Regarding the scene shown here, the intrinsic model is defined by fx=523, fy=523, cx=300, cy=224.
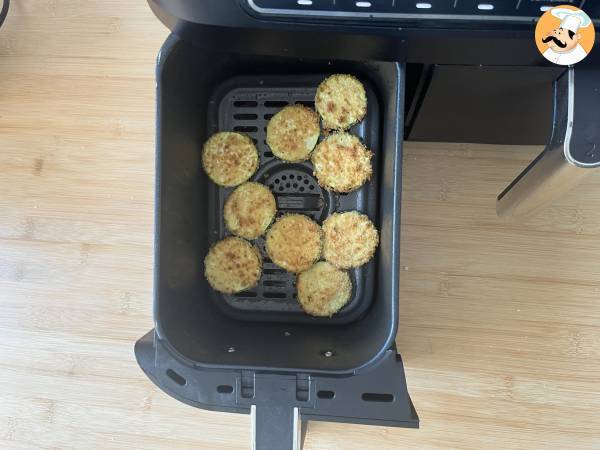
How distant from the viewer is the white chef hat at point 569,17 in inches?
16.0

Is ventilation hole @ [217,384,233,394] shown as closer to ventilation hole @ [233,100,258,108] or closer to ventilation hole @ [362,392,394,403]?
ventilation hole @ [362,392,394,403]

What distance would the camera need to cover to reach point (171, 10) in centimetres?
44

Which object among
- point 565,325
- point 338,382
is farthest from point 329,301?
point 565,325

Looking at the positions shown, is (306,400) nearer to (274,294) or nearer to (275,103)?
(274,294)

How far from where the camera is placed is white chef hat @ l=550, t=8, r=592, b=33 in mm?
406

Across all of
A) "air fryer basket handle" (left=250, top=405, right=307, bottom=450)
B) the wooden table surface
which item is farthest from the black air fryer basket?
the wooden table surface

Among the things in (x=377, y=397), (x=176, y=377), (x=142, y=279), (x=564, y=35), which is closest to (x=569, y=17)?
(x=564, y=35)

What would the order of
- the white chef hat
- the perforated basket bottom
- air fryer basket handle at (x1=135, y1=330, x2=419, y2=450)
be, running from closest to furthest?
the white chef hat, air fryer basket handle at (x1=135, y1=330, x2=419, y2=450), the perforated basket bottom

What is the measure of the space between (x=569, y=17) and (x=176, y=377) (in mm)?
480

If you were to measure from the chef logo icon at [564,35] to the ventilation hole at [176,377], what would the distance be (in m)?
0.45

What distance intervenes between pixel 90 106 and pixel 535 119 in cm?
62

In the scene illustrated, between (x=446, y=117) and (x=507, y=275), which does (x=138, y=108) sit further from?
(x=507, y=275)

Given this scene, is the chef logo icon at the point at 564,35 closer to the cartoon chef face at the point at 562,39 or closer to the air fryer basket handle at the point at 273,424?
the cartoon chef face at the point at 562,39

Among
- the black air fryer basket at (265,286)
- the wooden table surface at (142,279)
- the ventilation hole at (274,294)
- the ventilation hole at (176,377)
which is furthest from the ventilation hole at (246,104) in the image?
the ventilation hole at (176,377)
